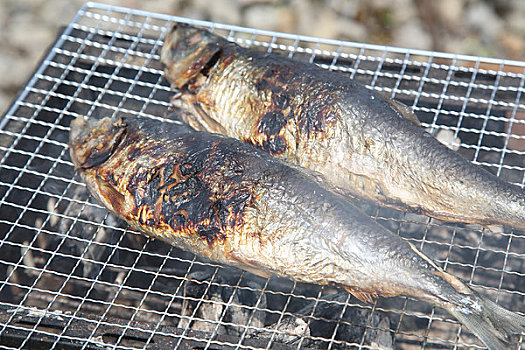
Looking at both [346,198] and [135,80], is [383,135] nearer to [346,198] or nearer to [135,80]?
[346,198]

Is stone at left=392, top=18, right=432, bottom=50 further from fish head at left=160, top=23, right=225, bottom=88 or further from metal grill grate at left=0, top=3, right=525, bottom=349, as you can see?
fish head at left=160, top=23, right=225, bottom=88

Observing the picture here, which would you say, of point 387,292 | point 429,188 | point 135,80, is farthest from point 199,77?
point 387,292

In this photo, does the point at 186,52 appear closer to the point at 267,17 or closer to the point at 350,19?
the point at 267,17

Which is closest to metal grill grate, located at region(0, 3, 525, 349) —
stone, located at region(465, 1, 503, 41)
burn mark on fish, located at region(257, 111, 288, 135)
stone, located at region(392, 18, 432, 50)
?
burn mark on fish, located at region(257, 111, 288, 135)

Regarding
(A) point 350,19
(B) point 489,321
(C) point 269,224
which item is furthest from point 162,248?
(A) point 350,19

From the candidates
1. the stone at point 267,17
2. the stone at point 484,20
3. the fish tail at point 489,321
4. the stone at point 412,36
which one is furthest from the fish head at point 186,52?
the stone at point 484,20

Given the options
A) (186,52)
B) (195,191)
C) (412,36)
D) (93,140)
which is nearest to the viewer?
(195,191)

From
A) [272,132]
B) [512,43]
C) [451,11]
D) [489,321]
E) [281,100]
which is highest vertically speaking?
[281,100]

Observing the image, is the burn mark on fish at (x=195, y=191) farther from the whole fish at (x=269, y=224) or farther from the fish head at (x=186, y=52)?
the fish head at (x=186, y=52)
